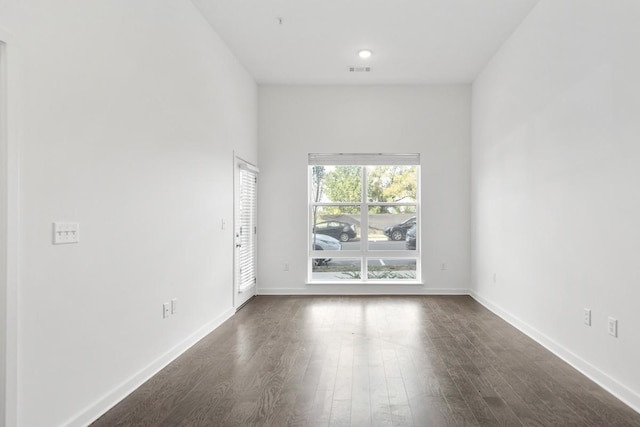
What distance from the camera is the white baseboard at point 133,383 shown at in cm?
227

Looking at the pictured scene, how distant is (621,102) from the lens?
2.62 m

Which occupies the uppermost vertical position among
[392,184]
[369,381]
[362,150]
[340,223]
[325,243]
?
[362,150]

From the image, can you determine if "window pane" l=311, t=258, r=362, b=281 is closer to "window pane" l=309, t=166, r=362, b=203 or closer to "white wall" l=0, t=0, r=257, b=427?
"window pane" l=309, t=166, r=362, b=203

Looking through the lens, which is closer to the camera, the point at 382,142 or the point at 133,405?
the point at 133,405

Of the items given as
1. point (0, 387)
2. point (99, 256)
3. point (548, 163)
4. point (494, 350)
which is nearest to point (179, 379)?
point (99, 256)

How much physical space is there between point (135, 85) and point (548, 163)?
333 centimetres

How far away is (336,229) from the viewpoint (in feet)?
20.0

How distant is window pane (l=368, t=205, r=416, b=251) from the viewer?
19.9ft

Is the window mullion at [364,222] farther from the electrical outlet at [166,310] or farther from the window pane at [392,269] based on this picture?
the electrical outlet at [166,310]

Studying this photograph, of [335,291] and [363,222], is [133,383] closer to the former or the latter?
[335,291]

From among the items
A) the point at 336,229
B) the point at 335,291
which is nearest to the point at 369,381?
the point at 335,291

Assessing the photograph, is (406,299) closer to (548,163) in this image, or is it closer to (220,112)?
(548,163)

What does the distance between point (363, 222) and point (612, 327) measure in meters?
3.66

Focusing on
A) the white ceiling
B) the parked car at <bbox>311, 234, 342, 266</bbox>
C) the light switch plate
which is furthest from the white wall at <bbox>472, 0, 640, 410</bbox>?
the light switch plate
